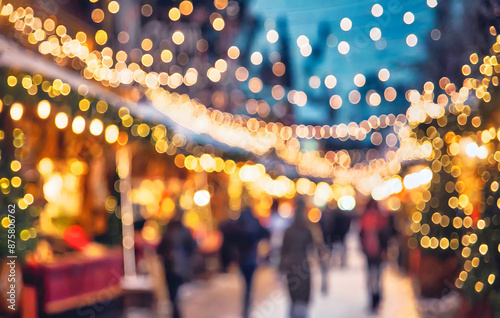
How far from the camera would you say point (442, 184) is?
11.3m

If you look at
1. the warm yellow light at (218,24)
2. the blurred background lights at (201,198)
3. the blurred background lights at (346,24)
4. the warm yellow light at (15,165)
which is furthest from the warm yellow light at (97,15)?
the warm yellow light at (15,165)

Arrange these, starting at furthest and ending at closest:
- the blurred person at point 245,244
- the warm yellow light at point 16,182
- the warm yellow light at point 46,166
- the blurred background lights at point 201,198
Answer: the blurred background lights at point 201,198, the warm yellow light at point 46,166, the blurred person at point 245,244, the warm yellow light at point 16,182

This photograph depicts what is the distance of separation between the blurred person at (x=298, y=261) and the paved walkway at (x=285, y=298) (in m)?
1.98

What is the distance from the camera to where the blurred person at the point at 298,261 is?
7.89 m

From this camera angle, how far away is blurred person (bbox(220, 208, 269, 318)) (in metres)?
9.55

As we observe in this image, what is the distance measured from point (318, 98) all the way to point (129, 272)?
14.9 m

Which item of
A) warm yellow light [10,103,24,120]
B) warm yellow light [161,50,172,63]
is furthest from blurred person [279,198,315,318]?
warm yellow light [161,50,172,63]

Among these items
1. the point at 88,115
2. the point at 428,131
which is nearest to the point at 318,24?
the point at 428,131

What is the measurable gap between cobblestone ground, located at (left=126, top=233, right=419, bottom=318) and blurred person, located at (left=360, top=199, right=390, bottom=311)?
0.36 m

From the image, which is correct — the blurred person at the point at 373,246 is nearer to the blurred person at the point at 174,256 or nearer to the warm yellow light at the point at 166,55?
the blurred person at the point at 174,256

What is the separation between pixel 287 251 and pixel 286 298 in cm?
407

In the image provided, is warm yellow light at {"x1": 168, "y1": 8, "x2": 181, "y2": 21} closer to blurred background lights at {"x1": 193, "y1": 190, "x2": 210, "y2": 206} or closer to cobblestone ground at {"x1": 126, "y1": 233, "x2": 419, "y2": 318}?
blurred background lights at {"x1": 193, "y1": 190, "x2": 210, "y2": 206}

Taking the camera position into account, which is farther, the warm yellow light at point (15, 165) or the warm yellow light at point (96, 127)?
the warm yellow light at point (96, 127)

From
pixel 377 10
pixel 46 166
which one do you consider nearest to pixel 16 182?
pixel 377 10
